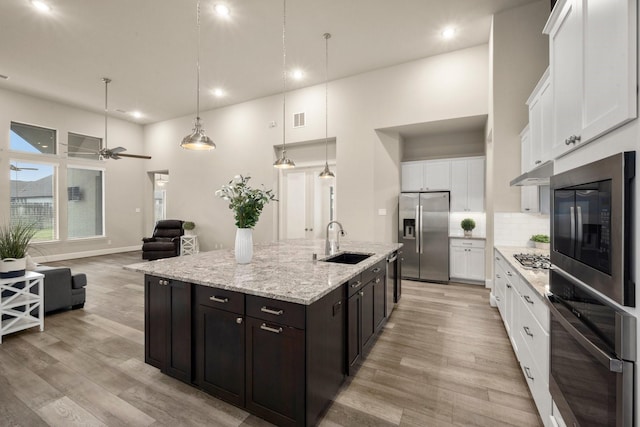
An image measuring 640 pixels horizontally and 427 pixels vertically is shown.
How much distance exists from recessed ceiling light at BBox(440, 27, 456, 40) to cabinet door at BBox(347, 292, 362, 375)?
4.23 metres

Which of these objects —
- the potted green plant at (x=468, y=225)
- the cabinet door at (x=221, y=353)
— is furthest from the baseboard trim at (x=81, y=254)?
the potted green plant at (x=468, y=225)

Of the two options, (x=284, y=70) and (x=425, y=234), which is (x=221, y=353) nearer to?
(x=425, y=234)

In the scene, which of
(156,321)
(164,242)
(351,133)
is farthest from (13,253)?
(351,133)

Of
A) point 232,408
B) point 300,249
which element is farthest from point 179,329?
point 300,249

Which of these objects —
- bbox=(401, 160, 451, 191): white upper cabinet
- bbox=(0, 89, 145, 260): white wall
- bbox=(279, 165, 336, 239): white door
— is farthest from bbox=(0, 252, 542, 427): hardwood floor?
bbox=(0, 89, 145, 260): white wall

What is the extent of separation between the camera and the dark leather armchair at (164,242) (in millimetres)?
6980

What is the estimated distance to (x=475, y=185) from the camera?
5.19 metres

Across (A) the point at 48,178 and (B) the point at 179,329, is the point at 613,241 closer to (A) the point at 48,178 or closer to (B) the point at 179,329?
(B) the point at 179,329

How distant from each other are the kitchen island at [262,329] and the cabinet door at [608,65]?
1486 millimetres

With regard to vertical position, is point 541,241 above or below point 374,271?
above

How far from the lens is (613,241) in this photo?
986mm

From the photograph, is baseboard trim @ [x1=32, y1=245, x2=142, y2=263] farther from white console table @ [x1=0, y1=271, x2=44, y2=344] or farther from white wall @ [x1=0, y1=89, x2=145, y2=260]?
white console table @ [x1=0, y1=271, x2=44, y2=344]

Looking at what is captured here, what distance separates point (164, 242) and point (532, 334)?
7.43 metres

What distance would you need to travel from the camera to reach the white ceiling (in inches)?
151
